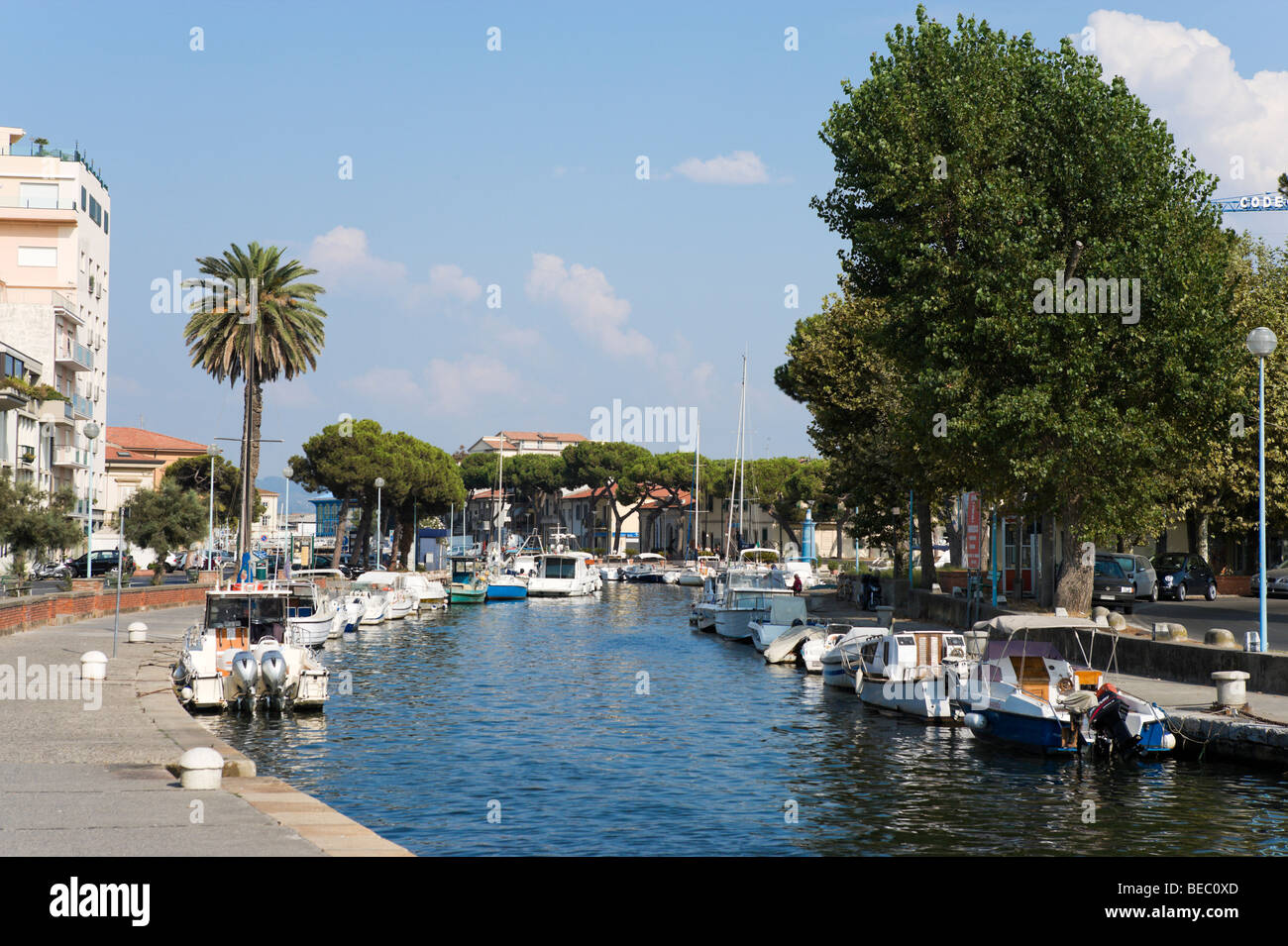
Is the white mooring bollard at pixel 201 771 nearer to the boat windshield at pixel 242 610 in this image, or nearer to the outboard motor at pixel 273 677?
the outboard motor at pixel 273 677

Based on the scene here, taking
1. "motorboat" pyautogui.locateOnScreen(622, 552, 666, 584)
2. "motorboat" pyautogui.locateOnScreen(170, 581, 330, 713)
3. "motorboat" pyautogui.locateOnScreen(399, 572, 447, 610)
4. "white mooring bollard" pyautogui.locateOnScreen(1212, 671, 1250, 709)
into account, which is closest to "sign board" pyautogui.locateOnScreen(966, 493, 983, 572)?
"white mooring bollard" pyautogui.locateOnScreen(1212, 671, 1250, 709)

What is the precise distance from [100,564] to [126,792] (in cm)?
6319

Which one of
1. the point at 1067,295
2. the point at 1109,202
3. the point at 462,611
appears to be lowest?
→ the point at 462,611

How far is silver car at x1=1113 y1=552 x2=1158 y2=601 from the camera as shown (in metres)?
49.3

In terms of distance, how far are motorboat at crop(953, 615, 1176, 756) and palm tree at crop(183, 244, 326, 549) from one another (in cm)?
4488

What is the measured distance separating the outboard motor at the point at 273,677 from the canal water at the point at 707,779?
61 cm

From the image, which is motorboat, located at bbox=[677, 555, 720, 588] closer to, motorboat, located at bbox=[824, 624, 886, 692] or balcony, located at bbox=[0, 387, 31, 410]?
balcony, located at bbox=[0, 387, 31, 410]

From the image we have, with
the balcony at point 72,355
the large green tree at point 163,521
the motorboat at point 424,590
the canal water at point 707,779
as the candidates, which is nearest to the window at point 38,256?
the balcony at point 72,355

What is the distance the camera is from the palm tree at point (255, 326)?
62219 millimetres

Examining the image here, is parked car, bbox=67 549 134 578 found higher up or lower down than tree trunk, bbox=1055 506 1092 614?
lower down
